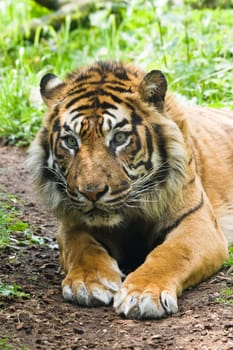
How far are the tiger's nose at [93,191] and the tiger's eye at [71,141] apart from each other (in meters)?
0.34

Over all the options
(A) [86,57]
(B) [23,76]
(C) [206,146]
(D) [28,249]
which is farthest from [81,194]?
(A) [86,57]

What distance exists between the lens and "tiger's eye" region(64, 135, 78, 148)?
4375 mm

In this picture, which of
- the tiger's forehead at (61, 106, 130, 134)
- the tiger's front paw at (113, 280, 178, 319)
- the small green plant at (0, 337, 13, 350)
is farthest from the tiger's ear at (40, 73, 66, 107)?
the small green plant at (0, 337, 13, 350)

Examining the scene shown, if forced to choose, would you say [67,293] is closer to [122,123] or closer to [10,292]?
[10,292]

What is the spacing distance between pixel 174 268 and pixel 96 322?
1.61 feet

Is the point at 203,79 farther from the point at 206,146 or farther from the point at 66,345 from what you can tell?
the point at 66,345

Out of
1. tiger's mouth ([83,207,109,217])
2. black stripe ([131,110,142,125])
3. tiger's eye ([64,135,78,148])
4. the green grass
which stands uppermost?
black stripe ([131,110,142,125])

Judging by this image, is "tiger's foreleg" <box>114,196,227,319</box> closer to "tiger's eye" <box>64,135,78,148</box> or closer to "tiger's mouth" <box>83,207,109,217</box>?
"tiger's mouth" <box>83,207,109,217</box>

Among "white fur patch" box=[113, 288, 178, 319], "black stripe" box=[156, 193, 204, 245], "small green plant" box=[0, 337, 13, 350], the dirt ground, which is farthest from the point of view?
"black stripe" box=[156, 193, 204, 245]

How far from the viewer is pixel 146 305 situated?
3891mm

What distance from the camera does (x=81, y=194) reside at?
414cm

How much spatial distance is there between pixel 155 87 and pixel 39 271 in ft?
3.75

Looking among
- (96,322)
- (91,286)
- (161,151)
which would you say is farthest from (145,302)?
(161,151)

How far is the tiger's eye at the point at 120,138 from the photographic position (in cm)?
434
